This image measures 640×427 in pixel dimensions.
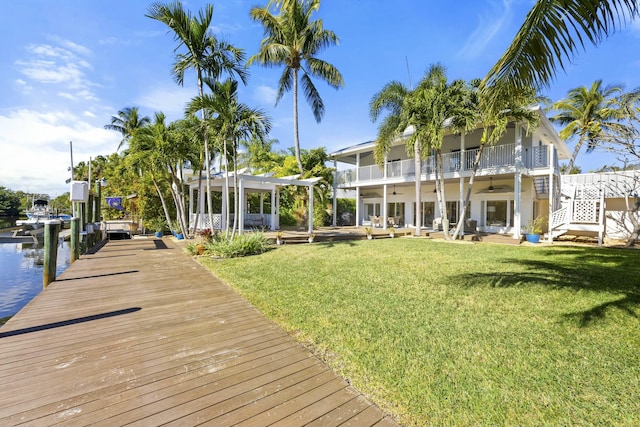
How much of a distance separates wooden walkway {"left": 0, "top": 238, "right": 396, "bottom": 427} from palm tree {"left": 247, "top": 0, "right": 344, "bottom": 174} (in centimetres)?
1505

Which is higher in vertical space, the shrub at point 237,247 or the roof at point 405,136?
the roof at point 405,136

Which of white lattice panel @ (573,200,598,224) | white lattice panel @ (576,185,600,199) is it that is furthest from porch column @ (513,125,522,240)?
white lattice panel @ (576,185,600,199)

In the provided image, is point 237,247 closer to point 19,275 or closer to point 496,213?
point 19,275

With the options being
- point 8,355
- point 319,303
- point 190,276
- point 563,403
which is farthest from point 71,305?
point 563,403

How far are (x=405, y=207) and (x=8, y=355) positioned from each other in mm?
19991

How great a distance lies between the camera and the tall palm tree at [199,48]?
10172 mm

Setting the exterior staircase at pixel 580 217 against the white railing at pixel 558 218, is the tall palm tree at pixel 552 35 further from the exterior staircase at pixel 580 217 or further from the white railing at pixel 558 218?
the white railing at pixel 558 218

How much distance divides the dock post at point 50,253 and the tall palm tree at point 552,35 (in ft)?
29.2

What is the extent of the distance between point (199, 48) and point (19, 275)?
9776mm

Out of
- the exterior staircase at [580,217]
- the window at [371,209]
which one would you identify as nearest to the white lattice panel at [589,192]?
the exterior staircase at [580,217]

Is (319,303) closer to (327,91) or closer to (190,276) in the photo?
(190,276)

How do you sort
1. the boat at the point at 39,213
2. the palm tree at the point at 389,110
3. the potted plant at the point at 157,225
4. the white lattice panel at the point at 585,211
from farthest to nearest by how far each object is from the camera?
the boat at the point at 39,213
the potted plant at the point at 157,225
the palm tree at the point at 389,110
the white lattice panel at the point at 585,211

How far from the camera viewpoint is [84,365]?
298cm

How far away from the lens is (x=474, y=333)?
11.9ft
